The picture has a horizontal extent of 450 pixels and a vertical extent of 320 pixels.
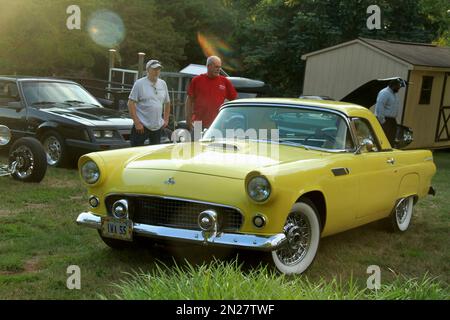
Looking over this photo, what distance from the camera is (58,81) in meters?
11.4

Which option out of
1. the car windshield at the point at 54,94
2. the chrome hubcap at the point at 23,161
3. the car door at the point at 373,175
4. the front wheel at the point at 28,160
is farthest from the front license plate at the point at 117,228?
the car windshield at the point at 54,94

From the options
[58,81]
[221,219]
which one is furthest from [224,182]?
[58,81]

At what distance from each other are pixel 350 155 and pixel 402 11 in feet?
65.8

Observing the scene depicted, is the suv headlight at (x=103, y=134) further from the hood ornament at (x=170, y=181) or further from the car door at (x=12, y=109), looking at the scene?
the hood ornament at (x=170, y=181)

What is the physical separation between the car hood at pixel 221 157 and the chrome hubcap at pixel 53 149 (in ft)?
14.7

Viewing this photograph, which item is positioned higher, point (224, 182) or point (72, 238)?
point (224, 182)

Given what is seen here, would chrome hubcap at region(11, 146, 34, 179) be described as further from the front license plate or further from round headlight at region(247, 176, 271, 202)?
round headlight at region(247, 176, 271, 202)

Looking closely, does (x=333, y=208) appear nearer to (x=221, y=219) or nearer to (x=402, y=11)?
(x=221, y=219)

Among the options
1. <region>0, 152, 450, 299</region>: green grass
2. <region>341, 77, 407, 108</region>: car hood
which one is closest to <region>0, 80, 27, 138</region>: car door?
<region>0, 152, 450, 299</region>: green grass

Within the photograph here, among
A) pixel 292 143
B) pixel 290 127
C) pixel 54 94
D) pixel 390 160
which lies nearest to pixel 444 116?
pixel 54 94

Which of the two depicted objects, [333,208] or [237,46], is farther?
[237,46]

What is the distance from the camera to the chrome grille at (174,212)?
4863mm
